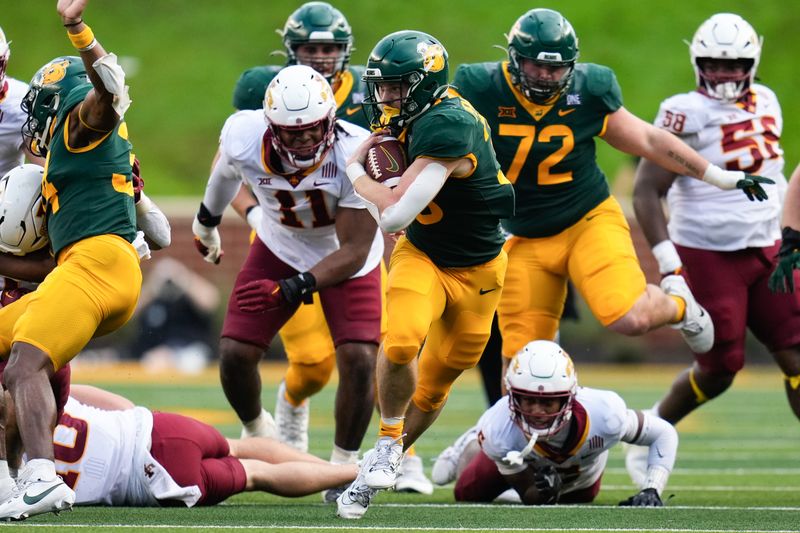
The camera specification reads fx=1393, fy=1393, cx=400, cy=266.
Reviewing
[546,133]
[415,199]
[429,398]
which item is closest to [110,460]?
[429,398]

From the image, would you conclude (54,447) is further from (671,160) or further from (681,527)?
(671,160)

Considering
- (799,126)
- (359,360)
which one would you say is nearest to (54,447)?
(359,360)

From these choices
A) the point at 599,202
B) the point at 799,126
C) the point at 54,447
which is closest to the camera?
the point at 54,447

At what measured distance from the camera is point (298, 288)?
580cm

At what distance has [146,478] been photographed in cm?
540

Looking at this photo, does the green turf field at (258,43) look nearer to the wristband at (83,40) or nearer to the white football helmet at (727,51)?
the white football helmet at (727,51)

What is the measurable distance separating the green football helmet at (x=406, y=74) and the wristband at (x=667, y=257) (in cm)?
198

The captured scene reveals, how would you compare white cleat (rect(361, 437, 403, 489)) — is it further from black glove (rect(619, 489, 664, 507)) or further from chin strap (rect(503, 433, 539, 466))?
black glove (rect(619, 489, 664, 507))

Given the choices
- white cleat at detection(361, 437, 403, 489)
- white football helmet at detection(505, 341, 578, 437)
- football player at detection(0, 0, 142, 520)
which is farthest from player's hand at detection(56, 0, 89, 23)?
white football helmet at detection(505, 341, 578, 437)

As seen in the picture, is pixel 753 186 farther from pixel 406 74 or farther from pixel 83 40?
pixel 83 40

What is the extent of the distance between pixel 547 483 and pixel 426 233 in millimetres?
1216

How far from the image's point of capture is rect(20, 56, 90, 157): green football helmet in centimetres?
536

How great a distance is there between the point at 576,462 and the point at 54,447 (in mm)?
2177

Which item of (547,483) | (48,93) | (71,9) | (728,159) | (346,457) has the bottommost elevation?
(346,457)
